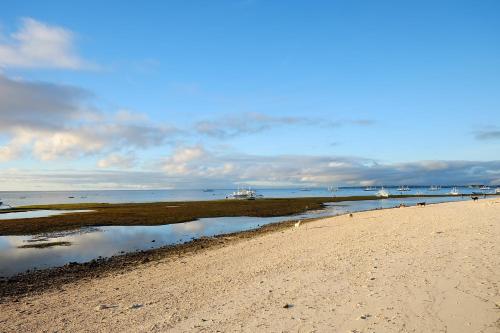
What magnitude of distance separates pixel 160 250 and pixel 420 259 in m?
18.0

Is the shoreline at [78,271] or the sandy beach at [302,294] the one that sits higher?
the sandy beach at [302,294]

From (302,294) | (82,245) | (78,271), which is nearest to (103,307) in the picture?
(302,294)

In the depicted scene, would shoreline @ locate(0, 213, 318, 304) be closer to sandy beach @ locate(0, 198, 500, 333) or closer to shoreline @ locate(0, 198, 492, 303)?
shoreline @ locate(0, 198, 492, 303)

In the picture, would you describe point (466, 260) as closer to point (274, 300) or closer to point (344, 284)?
point (344, 284)

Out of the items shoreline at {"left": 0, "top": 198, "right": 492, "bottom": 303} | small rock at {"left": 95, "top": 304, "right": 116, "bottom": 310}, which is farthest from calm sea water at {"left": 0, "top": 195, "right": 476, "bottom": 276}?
small rock at {"left": 95, "top": 304, "right": 116, "bottom": 310}

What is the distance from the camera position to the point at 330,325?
9.30 m

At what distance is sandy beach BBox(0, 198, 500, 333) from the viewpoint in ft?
31.7

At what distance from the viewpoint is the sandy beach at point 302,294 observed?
31.7ft

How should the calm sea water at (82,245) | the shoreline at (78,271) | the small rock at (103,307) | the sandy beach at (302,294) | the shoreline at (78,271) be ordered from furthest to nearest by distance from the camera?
the calm sea water at (82,245) < the shoreline at (78,271) < the shoreline at (78,271) < the small rock at (103,307) < the sandy beach at (302,294)

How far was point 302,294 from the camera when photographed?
12.1 m

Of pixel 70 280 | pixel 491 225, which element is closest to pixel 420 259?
pixel 491 225

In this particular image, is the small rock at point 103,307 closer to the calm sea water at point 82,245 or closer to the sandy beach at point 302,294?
the sandy beach at point 302,294

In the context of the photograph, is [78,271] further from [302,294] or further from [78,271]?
[302,294]

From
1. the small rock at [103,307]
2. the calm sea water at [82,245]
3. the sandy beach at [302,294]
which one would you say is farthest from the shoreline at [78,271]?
the small rock at [103,307]
